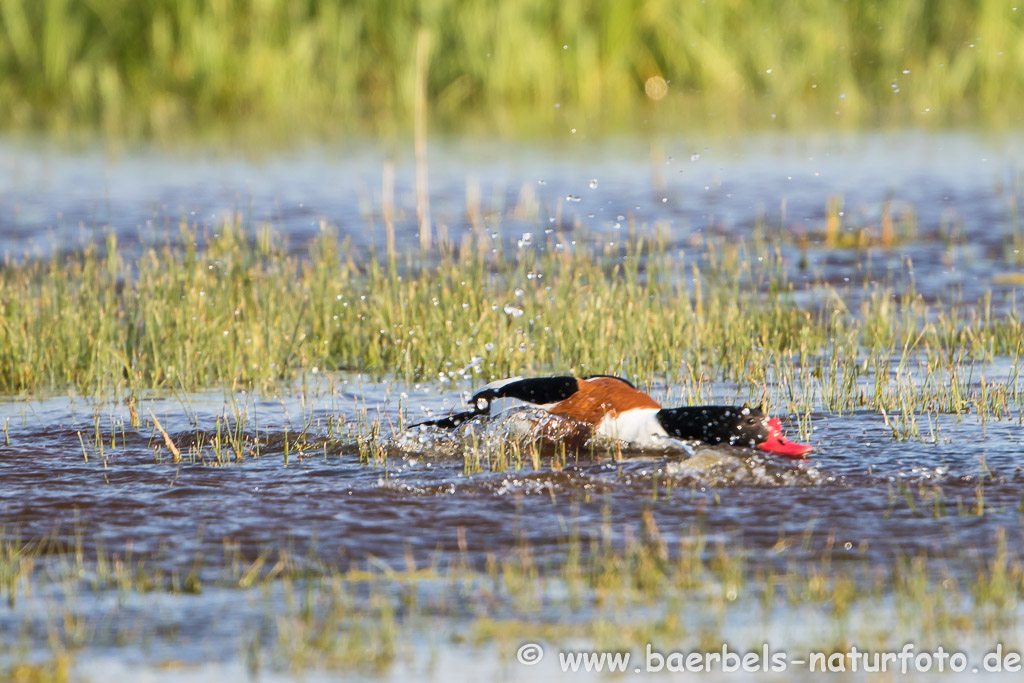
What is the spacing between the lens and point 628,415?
6.13 m

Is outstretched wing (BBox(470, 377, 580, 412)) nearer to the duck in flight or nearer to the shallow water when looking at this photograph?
the duck in flight

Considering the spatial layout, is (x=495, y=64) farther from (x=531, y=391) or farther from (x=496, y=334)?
(x=531, y=391)

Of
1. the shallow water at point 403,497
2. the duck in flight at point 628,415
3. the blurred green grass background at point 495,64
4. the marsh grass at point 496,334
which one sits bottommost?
the shallow water at point 403,497

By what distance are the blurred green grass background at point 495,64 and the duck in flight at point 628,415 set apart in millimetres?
9908

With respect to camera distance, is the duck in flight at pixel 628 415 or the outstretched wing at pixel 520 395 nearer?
the duck in flight at pixel 628 415

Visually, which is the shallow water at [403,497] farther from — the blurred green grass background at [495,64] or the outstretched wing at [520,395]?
the blurred green grass background at [495,64]

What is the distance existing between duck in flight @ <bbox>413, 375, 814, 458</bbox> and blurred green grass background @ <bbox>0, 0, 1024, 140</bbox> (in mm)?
9908

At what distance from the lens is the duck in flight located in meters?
5.82

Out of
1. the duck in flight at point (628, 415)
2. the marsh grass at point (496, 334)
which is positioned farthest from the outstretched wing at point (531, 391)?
the marsh grass at point (496, 334)

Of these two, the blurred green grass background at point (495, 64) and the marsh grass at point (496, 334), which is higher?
the blurred green grass background at point (495, 64)

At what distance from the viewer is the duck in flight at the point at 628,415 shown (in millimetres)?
5824

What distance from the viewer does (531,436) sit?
6.19 m

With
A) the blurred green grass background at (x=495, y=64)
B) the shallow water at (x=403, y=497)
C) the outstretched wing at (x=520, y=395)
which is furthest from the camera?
the blurred green grass background at (x=495, y=64)

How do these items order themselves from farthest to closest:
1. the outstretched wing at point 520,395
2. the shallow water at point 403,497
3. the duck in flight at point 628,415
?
the outstretched wing at point 520,395 → the duck in flight at point 628,415 → the shallow water at point 403,497
